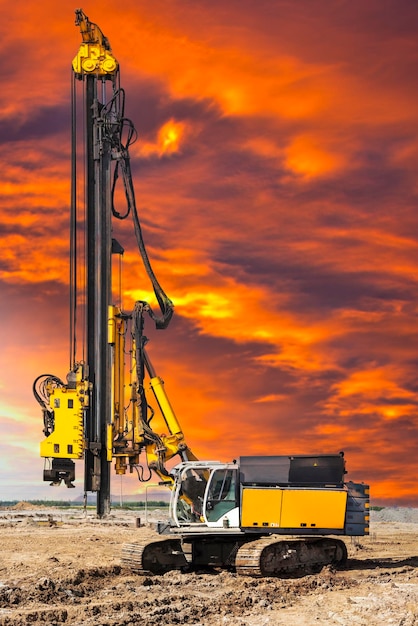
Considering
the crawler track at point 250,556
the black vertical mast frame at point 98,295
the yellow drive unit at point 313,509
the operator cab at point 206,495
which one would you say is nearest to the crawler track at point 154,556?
the crawler track at point 250,556

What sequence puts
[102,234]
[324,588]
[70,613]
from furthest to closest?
[102,234]
[324,588]
[70,613]

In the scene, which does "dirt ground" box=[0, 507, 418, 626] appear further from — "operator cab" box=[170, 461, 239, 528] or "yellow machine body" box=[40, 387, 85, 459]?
"yellow machine body" box=[40, 387, 85, 459]

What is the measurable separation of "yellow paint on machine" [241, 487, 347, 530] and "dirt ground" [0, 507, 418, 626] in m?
1.10

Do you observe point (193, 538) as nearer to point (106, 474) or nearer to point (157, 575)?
point (157, 575)

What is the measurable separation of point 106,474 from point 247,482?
10.2 meters

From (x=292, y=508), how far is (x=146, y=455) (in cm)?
860

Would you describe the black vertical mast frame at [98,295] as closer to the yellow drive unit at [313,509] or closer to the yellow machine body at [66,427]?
the yellow machine body at [66,427]

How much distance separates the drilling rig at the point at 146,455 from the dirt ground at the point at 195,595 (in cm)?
77

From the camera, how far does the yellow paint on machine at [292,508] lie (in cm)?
1962

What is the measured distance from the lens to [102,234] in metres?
30.4

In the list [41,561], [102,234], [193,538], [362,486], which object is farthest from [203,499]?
[102,234]

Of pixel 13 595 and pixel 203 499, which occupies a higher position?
pixel 203 499

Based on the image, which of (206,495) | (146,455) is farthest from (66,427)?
(206,495)

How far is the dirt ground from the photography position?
47.1ft
